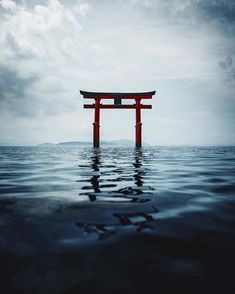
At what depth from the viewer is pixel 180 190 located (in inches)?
96.3

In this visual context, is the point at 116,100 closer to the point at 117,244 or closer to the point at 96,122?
the point at 96,122

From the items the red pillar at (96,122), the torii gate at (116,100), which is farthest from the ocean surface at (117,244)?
the torii gate at (116,100)

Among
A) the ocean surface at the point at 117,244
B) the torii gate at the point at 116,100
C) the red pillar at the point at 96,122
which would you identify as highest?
the torii gate at the point at 116,100

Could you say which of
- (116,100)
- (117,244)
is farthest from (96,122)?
(117,244)

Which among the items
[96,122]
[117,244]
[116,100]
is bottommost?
[117,244]

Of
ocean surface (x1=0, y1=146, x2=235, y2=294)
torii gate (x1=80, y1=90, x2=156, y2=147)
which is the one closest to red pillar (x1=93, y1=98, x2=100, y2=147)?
torii gate (x1=80, y1=90, x2=156, y2=147)

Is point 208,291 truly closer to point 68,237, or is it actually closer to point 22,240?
point 68,237

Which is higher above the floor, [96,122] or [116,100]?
[116,100]

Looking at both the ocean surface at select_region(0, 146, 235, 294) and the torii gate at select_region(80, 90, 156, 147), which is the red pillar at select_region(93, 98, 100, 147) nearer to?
the torii gate at select_region(80, 90, 156, 147)

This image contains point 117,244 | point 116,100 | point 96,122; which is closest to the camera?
point 117,244

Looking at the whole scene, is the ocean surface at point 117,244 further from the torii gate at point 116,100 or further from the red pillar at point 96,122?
the torii gate at point 116,100

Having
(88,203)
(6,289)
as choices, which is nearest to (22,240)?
(6,289)

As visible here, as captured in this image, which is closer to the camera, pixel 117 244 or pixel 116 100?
pixel 117 244

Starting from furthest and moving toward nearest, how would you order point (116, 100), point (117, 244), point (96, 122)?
point (96, 122), point (116, 100), point (117, 244)
